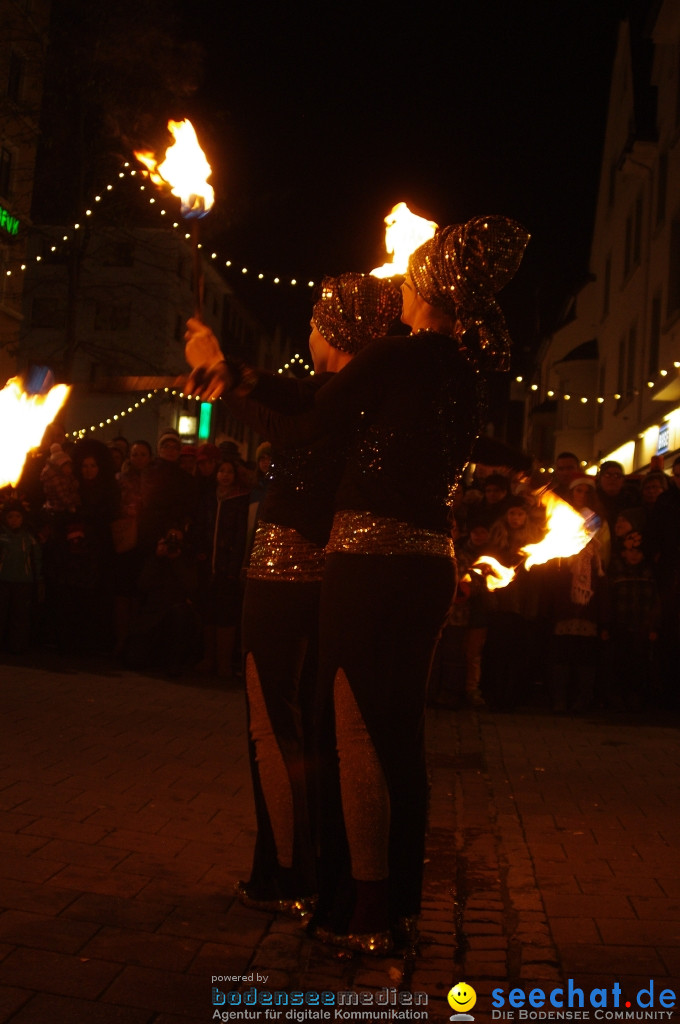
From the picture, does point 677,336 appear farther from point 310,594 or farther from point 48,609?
point 310,594

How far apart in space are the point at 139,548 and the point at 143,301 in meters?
34.5

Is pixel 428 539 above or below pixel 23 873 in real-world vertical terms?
above

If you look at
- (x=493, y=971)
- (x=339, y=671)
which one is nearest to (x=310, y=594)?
(x=339, y=671)

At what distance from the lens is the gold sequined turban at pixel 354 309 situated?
412cm

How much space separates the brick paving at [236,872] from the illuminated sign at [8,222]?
1753cm

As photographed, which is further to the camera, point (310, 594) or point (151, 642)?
point (151, 642)

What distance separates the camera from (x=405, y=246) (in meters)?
5.00

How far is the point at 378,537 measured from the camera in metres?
3.64

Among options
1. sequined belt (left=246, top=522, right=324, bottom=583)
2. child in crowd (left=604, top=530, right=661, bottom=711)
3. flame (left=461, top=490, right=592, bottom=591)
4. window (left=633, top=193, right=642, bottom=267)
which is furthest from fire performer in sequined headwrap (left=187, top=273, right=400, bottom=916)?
window (left=633, top=193, right=642, bottom=267)

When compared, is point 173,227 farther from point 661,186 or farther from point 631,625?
point 661,186

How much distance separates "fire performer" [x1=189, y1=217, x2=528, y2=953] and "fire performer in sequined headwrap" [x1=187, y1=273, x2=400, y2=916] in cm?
26

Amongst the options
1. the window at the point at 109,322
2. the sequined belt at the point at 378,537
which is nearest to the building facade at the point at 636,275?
the sequined belt at the point at 378,537

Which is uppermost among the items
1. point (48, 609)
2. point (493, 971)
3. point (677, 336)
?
point (677, 336)

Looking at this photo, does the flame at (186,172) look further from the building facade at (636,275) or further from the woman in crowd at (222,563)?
the building facade at (636,275)
